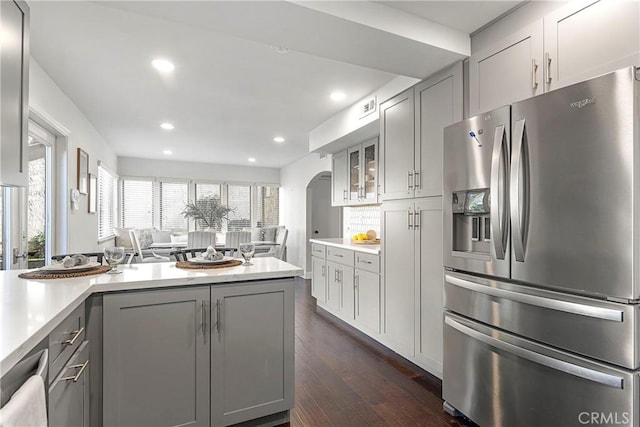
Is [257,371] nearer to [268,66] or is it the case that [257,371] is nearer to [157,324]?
[157,324]

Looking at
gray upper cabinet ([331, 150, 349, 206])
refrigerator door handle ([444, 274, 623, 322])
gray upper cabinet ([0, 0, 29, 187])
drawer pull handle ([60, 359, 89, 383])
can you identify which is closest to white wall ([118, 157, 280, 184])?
gray upper cabinet ([331, 150, 349, 206])

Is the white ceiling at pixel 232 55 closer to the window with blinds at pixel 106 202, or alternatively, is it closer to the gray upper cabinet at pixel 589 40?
the gray upper cabinet at pixel 589 40

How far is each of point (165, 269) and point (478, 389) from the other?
1.96 metres

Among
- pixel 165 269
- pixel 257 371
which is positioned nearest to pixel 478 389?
pixel 257 371

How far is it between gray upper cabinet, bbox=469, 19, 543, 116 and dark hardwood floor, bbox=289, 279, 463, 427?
2011 millimetres

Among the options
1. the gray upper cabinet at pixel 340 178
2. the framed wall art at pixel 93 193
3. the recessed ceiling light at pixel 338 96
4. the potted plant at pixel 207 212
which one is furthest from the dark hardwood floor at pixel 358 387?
the potted plant at pixel 207 212

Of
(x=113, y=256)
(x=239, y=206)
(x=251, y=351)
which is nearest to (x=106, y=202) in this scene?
(x=239, y=206)

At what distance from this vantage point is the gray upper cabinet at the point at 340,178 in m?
4.56

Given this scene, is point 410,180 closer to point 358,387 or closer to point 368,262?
point 368,262

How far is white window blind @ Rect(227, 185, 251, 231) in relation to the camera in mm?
8086

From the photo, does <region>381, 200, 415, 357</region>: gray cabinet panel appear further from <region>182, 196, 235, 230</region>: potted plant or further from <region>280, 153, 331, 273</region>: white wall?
<region>182, 196, 235, 230</region>: potted plant

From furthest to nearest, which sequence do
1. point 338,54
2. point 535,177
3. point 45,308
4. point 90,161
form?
point 90,161 → point 338,54 → point 535,177 → point 45,308

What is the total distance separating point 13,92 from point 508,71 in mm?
2480

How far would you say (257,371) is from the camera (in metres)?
1.91
